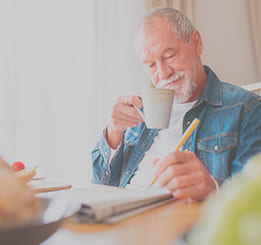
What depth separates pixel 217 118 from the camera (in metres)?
1.15

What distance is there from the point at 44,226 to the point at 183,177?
1.27 feet

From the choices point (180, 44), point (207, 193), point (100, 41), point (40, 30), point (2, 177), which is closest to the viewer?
point (2, 177)

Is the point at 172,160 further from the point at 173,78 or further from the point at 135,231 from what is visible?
the point at 173,78

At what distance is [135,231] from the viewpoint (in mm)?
425

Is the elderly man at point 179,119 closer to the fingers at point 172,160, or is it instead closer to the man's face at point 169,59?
the man's face at point 169,59

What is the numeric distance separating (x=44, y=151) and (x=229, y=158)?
117cm

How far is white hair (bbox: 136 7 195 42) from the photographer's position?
1.29 m

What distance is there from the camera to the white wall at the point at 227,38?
112 inches

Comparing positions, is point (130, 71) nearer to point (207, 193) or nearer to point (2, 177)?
point (207, 193)

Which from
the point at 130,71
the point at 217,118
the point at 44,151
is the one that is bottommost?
the point at 44,151

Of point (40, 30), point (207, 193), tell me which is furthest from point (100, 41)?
→ point (207, 193)

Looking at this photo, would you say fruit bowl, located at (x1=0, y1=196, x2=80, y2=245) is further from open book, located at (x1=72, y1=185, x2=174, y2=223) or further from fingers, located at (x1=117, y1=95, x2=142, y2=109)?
fingers, located at (x1=117, y1=95, x2=142, y2=109)

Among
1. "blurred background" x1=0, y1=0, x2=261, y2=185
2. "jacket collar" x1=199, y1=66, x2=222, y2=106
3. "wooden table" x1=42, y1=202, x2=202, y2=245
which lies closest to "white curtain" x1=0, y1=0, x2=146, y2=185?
"blurred background" x1=0, y1=0, x2=261, y2=185

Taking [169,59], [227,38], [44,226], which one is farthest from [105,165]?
[227,38]
